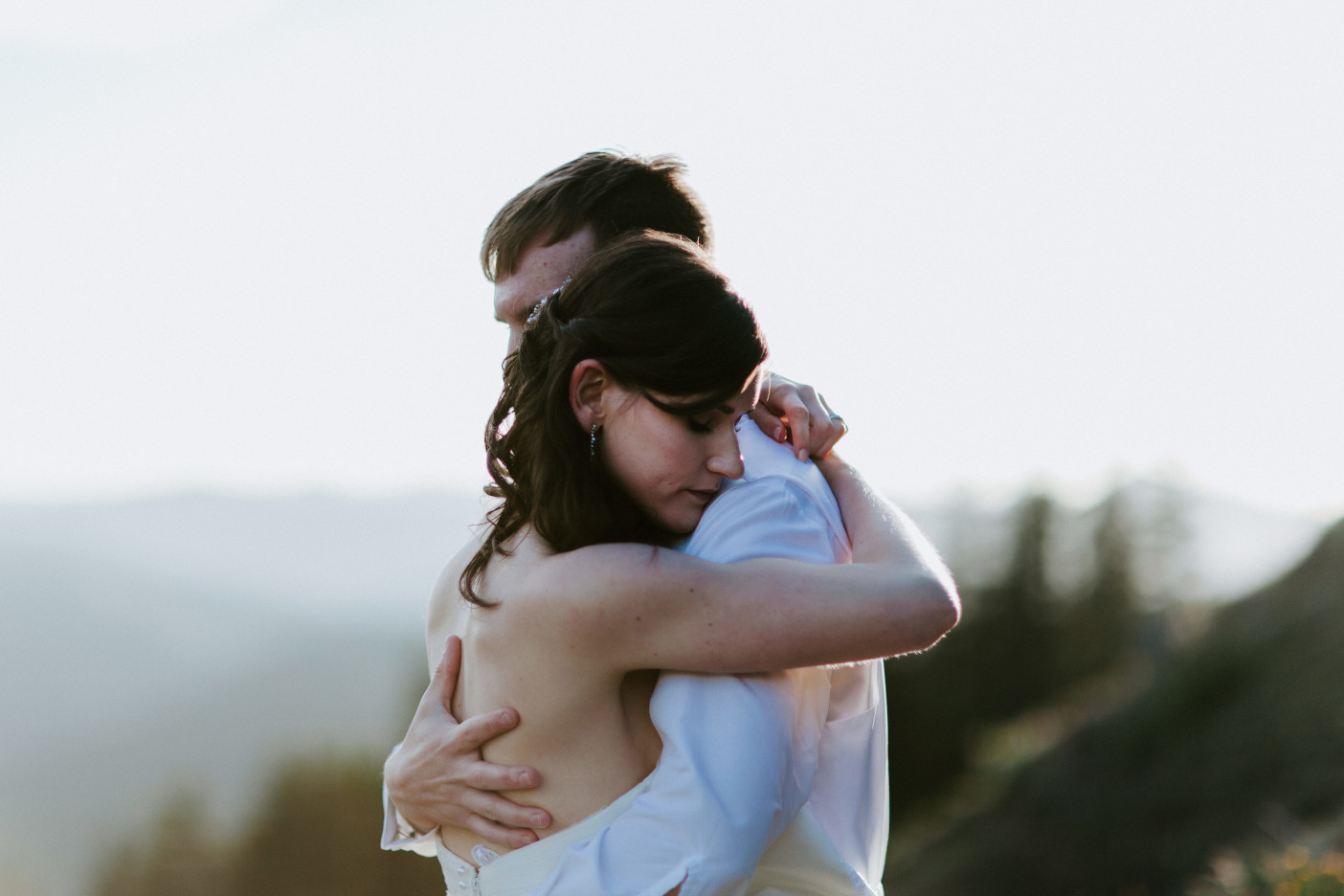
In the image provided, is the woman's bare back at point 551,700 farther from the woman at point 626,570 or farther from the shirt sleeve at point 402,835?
the shirt sleeve at point 402,835

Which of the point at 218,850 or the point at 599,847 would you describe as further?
the point at 218,850

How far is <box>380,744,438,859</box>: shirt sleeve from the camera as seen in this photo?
2.86 m

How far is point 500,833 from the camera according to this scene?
8.10ft

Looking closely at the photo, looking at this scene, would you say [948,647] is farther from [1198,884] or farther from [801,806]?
[801,806]

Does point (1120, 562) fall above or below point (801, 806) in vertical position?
below

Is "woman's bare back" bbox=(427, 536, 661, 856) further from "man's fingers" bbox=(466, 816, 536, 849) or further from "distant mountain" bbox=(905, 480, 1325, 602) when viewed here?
"distant mountain" bbox=(905, 480, 1325, 602)

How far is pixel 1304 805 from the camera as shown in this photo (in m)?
14.0

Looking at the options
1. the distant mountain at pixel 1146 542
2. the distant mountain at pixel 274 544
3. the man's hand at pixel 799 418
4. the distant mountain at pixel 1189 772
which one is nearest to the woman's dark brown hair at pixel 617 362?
the man's hand at pixel 799 418

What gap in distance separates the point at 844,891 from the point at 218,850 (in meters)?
50.2

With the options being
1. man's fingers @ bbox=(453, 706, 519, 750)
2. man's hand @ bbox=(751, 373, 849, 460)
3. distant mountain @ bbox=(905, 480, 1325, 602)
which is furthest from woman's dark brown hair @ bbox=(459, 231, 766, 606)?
distant mountain @ bbox=(905, 480, 1325, 602)

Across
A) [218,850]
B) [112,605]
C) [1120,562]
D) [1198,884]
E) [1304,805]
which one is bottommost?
[112,605]

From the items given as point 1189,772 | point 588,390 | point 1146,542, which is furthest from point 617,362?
point 1146,542

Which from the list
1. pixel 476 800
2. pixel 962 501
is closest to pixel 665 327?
pixel 476 800

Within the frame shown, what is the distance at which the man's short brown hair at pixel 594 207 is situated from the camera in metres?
3.12
